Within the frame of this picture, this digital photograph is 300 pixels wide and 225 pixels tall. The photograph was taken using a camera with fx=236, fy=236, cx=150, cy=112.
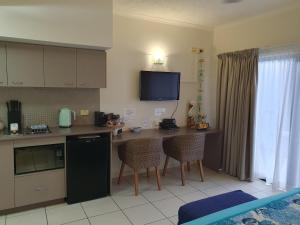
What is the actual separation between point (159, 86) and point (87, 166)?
1709 millimetres

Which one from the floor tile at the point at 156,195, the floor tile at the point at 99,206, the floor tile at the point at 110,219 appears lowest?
the floor tile at the point at 110,219

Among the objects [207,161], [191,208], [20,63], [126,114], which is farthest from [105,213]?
[207,161]

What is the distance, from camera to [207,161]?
14.2ft

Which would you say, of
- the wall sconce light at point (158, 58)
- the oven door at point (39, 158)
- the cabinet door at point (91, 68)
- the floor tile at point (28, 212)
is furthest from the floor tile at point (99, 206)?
the wall sconce light at point (158, 58)

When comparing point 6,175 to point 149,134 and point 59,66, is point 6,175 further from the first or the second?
point 149,134

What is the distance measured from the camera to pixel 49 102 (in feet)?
10.5

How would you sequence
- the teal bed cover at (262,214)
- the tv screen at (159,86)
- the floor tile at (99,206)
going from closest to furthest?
the teal bed cover at (262,214)
the floor tile at (99,206)
the tv screen at (159,86)

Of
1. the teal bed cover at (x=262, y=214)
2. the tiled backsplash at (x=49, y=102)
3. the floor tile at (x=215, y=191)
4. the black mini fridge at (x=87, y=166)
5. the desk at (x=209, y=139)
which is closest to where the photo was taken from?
the teal bed cover at (x=262, y=214)

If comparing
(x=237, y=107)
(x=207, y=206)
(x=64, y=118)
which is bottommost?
(x=207, y=206)

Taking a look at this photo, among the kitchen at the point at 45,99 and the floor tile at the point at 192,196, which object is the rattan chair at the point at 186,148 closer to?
the floor tile at the point at 192,196

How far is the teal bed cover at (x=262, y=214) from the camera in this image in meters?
1.54

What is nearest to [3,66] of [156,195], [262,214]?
[156,195]

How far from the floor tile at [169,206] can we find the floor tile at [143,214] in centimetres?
7

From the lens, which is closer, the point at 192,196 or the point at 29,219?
the point at 29,219
